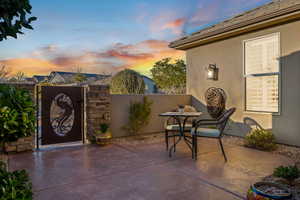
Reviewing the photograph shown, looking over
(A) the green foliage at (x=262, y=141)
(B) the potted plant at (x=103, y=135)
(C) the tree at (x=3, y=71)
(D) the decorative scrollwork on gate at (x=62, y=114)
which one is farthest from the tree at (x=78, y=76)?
(A) the green foliage at (x=262, y=141)

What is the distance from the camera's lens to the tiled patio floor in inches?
98.7

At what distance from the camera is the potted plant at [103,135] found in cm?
498

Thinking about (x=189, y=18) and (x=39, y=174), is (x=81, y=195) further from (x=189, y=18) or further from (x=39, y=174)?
(x=189, y=18)

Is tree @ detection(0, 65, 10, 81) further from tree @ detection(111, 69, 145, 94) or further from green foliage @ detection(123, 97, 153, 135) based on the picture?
green foliage @ detection(123, 97, 153, 135)

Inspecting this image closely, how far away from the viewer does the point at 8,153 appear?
4.27 metres

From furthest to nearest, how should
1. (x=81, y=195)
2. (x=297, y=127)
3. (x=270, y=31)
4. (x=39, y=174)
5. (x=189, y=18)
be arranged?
1. (x=189, y=18)
2. (x=270, y=31)
3. (x=297, y=127)
4. (x=39, y=174)
5. (x=81, y=195)

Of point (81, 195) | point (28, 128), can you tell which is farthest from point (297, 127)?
point (28, 128)

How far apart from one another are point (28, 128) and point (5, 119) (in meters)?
0.19

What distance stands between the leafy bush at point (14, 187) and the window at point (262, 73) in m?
5.50

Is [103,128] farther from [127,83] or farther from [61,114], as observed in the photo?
[127,83]

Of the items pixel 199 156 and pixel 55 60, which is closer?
pixel 199 156

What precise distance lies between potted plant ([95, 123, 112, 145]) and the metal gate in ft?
1.67

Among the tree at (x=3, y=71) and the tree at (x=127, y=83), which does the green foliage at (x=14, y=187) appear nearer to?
the tree at (x=127, y=83)

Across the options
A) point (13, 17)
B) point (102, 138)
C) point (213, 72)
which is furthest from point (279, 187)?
point (213, 72)
